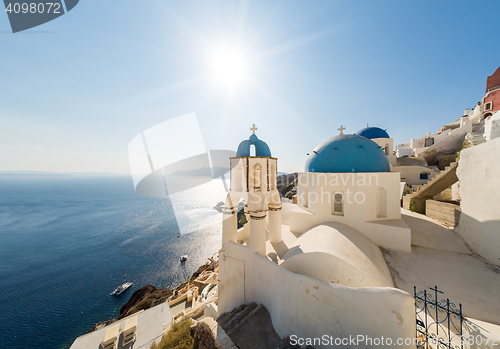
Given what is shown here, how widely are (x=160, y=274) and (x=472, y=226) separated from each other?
113ft

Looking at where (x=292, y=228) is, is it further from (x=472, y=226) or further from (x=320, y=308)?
(x=472, y=226)

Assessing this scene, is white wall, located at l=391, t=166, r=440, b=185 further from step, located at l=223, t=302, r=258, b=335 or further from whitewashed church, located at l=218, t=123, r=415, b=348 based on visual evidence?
step, located at l=223, t=302, r=258, b=335

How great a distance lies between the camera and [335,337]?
459cm

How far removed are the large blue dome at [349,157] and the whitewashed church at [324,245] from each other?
0.04 meters

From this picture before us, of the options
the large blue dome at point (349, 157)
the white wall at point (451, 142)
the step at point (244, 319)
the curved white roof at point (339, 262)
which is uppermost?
the white wall at point (451, 142)

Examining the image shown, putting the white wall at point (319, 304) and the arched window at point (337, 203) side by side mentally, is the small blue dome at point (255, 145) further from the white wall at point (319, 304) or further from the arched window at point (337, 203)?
the arched window at point (337, 203)

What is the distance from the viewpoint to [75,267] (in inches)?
1171

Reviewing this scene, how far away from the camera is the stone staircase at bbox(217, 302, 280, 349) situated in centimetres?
539

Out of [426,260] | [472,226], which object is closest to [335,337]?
[426,260]

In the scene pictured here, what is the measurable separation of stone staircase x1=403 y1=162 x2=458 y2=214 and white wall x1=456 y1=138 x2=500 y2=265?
11.2 ft

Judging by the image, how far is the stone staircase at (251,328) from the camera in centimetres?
539

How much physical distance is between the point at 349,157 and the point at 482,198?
15.0ft

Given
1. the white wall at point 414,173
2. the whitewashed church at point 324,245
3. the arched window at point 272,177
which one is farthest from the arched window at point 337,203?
the white wall at point 414,173

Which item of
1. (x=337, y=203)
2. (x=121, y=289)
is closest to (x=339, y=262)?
(x=337, y=203)
